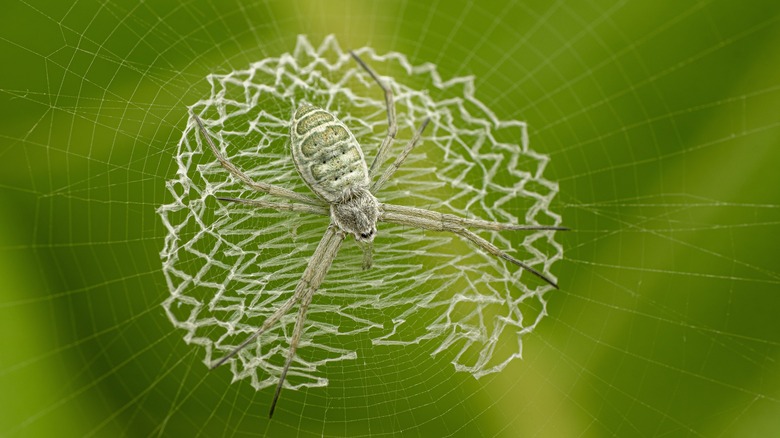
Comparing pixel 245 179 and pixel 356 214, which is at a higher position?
pixel 245 179

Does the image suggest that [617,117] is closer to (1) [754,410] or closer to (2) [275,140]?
(1) [754,410]

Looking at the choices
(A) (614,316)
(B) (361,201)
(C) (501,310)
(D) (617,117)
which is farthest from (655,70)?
(B) (361,201)

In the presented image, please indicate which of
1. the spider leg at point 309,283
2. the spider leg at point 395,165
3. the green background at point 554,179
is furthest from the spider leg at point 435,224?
the green background at point 554,179

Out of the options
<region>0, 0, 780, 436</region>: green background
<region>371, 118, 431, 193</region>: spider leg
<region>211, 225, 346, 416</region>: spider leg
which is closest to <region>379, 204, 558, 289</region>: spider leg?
<region>371, 118, 431, 193</region>: spider leg

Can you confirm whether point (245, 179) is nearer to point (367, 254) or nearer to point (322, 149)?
point (322, 149)

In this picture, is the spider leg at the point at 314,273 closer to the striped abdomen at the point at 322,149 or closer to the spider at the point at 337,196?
the spider at the point at 337,196

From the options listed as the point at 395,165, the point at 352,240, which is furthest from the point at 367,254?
the point at 395,165
